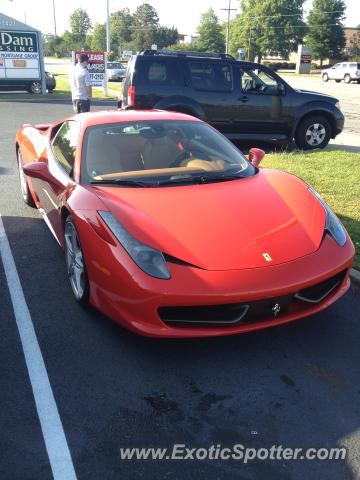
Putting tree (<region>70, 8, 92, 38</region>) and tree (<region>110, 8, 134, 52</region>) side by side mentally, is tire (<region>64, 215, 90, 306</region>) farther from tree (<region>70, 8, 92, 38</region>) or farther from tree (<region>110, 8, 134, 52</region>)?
tree (<region>70, 8, 92, 38</region>)

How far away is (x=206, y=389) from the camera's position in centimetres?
272

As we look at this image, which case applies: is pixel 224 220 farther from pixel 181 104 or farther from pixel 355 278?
pixel 181 104

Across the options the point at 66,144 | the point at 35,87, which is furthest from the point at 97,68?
the point at 66,144

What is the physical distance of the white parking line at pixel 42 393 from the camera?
219cm

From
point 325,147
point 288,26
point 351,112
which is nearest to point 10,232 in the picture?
point 325,147

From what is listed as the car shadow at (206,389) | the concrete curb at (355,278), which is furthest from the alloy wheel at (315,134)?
the car shadow at (206,389)

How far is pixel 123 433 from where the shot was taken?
238cm

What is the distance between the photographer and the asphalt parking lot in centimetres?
221

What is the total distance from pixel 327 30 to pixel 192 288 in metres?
79.0

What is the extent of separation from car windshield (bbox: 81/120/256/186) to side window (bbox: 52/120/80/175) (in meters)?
0.17

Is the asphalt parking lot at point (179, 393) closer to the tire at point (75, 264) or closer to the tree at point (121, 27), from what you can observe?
the tire at point (75, 264)

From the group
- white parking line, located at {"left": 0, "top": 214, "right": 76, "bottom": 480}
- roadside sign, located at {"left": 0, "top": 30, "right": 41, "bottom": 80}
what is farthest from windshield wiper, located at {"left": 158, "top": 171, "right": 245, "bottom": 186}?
roadside sign, located at {"left": 0, "top": 30, "right": 41, "bottom": 80}

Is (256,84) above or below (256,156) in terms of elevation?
above

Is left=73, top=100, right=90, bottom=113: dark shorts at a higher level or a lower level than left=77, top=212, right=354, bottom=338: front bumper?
higher
